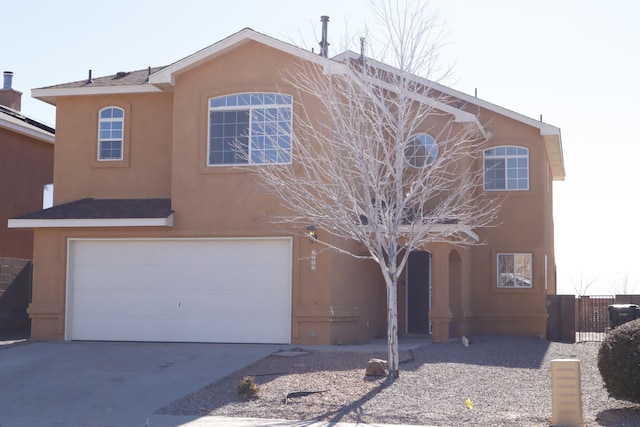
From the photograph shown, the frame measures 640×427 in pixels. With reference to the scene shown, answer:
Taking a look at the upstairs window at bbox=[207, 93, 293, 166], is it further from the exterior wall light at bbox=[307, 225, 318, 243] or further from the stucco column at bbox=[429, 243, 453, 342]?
the stucco column at bbox=[429, 243, 453, 342]

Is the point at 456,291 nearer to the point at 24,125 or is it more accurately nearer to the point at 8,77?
the point at 24,125

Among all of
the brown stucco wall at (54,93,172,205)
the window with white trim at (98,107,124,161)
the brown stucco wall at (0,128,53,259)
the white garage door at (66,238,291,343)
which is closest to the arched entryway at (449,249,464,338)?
the white garage door at (66,238,291,343)

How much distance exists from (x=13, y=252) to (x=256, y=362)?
1111cm

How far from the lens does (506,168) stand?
23.2 metres

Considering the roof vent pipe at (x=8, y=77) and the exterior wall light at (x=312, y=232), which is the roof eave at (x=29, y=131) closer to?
the roof vent pipe at (x=8, y=77)

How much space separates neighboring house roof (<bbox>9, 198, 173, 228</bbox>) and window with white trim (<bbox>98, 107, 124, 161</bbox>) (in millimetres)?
1285

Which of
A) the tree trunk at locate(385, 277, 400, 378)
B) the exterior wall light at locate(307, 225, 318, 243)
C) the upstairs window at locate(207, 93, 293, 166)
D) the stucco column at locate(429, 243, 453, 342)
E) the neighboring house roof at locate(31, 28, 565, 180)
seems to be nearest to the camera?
the tree trunk at locate(385, 277, 400, 378)

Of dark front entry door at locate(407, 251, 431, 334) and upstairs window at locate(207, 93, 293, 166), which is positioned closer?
upstairs window at locate(207, 93, 293, 166)

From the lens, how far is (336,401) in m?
12.6

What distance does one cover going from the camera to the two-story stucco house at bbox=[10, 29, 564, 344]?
18.9m

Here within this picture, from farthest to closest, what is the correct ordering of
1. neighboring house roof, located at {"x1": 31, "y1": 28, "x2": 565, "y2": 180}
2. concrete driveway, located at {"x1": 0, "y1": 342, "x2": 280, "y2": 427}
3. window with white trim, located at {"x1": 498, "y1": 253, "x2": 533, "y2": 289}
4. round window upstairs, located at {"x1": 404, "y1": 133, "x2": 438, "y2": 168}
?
window with white trim, located at {"x1": 498, "y1": 253, "x2": 533, "y2": 289}, round window upstairs, located at {"x1": 404, "y1": 133, "x2": 438, "y2": 168}, neighboring house roof, located at {"x1": 31, "y1": 28, "x2": 565, "y2": 180}, concrete driveway, located at {"x1": 0, "y1": 342, "x2": 280, "y2": 427}

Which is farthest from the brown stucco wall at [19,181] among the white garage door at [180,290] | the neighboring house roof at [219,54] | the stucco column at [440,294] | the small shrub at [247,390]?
the small shrub at [247,390]

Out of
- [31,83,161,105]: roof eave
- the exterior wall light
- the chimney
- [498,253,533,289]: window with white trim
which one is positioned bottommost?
[498,253,533,289]: window with white trim

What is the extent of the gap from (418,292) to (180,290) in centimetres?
702
